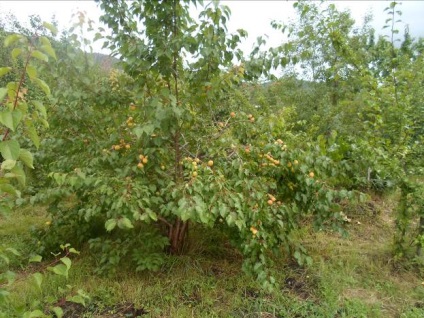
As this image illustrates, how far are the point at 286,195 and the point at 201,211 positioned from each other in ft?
3.65

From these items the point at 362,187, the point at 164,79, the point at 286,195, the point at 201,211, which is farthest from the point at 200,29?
the point at 362,187

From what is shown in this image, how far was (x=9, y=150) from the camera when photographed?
107 centimetres

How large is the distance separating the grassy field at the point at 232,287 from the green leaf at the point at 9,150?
4.76 feet

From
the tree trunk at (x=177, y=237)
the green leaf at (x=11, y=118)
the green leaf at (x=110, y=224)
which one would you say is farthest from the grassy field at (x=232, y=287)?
the green leaf at (x=11, y=118)

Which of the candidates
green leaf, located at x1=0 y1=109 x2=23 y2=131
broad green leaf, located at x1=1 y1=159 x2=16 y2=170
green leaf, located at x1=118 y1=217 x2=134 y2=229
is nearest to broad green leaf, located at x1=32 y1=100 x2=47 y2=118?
green leaf, located at x1=0 y1=109 x2=23 y2=131

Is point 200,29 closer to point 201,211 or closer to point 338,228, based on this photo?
point 201,211

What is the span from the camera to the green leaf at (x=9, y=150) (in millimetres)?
1058

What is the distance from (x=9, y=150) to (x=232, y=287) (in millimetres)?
2178

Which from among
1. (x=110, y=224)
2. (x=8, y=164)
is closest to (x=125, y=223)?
(x=110, y=224)

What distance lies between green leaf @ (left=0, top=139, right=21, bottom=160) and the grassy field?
1.45 meters

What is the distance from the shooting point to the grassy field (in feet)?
8.46

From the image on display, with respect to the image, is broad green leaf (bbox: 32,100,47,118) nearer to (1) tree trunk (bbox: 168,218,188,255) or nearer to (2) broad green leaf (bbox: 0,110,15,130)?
(2) broad green leaf (bbox: 0,110,15,130)

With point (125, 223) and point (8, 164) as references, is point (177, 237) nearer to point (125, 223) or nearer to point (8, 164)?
point (125, 223)

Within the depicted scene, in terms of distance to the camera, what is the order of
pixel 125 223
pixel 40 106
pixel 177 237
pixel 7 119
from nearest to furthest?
pixel 7 119 → pixel 40 106 → pixel 125 223 → pixel 177 237
